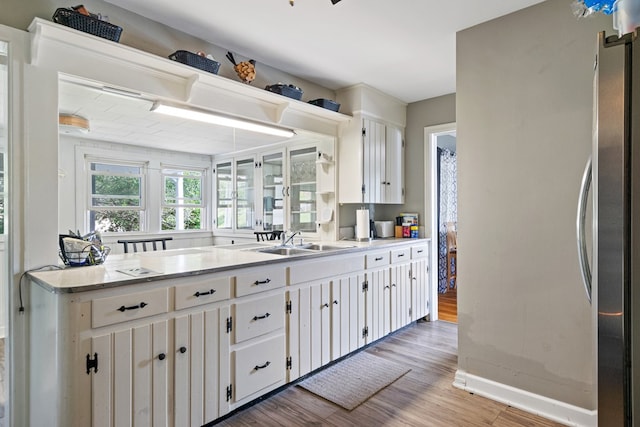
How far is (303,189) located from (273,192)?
32 centimetres

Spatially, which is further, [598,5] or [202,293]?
[202,293]

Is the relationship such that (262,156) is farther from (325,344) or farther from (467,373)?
(467,373)

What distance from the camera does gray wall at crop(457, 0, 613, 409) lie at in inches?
78.2

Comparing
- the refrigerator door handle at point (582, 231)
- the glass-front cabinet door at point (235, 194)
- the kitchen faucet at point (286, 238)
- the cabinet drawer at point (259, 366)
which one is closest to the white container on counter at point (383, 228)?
the kitchen faucet at point (286, 238)

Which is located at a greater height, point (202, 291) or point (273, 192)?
point (273, 192)

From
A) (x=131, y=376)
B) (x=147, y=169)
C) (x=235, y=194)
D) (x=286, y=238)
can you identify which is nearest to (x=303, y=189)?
(x=286, y=238)

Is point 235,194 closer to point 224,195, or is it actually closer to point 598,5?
point 224,195

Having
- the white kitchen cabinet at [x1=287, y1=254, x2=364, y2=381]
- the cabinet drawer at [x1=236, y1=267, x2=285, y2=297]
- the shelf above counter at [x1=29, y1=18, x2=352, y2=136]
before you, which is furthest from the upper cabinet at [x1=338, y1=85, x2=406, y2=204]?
the cabinet drawer at [x1=236, y1=267, x2=285, y2=297]

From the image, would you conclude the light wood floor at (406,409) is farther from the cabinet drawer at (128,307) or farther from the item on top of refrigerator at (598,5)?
the item on top of refrigerator at (598,5)

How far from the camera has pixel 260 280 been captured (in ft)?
7.04

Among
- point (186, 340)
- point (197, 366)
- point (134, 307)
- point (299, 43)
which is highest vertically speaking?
point (299, 43)

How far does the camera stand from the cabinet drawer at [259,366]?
203 centimetres

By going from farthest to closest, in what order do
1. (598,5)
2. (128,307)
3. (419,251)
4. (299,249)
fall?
1. (419,251)
2. (299,249)
3. (128,307)
4. (598,5)

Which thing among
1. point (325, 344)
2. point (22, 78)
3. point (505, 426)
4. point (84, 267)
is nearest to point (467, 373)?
point (505, 426)
